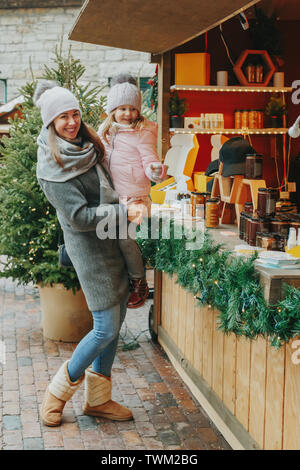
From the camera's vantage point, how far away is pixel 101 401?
3852mm

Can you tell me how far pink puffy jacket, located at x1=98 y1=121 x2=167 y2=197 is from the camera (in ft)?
12.9

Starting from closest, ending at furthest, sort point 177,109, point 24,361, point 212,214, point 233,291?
point 233,291, point 212,214, point 24,361, point 177,109

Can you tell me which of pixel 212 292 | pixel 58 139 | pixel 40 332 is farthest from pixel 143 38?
A: pixel 40 332

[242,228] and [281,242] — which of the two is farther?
[242,228]

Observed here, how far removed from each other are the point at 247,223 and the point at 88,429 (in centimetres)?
159

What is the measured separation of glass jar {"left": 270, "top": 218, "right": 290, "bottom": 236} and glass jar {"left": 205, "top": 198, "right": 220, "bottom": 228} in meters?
0.73

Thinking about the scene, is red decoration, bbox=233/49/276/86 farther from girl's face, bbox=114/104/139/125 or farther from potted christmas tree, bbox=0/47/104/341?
girl's face, bbox=114/104/139/125

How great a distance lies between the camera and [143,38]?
16.3 ft

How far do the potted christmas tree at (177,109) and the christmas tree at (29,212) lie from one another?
1197mm

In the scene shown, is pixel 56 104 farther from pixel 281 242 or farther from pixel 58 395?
pixel 58 395

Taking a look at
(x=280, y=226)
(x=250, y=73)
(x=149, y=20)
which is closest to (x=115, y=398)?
(x=280, y=226)

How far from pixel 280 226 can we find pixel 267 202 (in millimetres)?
172

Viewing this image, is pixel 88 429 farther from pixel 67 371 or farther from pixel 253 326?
pixel 253 326

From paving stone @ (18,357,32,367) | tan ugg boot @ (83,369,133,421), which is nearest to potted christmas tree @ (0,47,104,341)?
paving stone @ (18,357,32,367)
